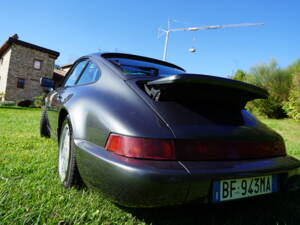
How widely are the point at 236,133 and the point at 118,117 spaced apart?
0.74 meters

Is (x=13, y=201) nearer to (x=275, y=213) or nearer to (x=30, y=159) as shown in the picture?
(x=30, y=159)

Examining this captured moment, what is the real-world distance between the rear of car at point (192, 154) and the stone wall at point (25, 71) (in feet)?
72.7

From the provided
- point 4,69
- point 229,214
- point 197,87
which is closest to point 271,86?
point 229,214

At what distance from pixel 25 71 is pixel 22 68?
0.36 m

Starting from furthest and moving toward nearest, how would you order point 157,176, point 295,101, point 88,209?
1. point 295,101
2. point 88,209
3. point 157,176

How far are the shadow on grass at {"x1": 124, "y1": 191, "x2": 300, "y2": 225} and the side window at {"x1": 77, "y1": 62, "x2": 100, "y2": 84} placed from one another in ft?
3.73

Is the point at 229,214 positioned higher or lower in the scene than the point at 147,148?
lower

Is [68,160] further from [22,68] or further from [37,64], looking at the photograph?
[37,64]

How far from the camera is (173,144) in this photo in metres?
1.16

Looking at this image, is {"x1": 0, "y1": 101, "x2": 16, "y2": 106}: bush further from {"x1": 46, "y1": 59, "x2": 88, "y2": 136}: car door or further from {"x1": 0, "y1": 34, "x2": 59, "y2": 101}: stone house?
{"x1": 46, "y1": 59, "x2": 88, "y2": 136}: car door

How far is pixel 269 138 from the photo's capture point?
1.50 m

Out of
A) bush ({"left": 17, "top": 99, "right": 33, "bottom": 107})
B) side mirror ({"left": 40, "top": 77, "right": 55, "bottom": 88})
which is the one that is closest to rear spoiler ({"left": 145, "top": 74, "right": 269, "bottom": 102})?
side mirror ({"left": 40, "top": 77, "right": 55, "bottom": 88})

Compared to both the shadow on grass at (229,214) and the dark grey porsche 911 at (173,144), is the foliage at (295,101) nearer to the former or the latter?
the shadow on grass at (229,214)

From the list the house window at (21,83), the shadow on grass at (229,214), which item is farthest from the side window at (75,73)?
the house window at (21,83)
